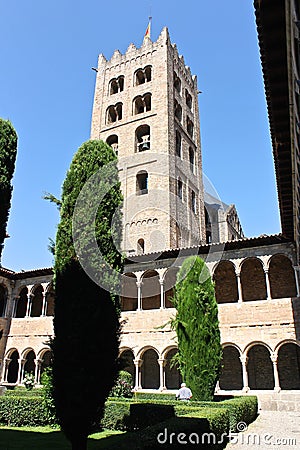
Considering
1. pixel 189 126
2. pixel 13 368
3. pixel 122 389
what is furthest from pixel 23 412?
pixel 189 126

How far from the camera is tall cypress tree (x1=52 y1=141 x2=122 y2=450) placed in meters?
6.76

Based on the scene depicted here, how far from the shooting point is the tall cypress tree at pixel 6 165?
23.9 feet

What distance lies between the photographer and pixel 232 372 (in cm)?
1919

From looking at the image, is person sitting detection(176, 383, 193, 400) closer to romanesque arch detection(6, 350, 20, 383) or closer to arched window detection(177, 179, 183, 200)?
romanesque arch detection(6, 350, 20, 383)

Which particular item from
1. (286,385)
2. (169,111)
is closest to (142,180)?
(169,111)

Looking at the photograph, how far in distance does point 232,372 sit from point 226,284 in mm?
4522

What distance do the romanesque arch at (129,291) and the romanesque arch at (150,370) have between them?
2.80m

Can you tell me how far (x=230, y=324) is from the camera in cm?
1692

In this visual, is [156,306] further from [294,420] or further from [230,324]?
[294,420]

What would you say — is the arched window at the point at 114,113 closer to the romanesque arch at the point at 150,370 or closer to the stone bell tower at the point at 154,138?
the stone bell tower at the point at 154,138

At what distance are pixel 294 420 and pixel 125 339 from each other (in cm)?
902

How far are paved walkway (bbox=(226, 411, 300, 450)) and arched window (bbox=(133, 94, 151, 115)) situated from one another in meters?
24.1

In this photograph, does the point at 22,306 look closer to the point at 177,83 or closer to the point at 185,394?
the point at 185,394

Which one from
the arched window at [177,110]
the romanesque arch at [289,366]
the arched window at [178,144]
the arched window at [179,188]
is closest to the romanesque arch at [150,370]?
the romanesque arch at [289,366]
